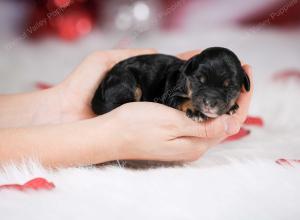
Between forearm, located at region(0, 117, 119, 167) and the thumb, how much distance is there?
0.31m

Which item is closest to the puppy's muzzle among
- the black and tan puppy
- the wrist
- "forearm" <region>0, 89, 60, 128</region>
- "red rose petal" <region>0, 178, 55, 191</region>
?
the black and tan puppy

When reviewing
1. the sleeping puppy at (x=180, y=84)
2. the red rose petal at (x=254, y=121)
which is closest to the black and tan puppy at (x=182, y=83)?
the sleeping puppy at (x=180, y=84)

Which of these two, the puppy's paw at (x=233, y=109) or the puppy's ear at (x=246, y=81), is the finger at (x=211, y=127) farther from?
the puppy's ear at (x=246, y=81)

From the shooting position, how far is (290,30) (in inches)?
177

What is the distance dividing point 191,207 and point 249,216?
0.64 ft

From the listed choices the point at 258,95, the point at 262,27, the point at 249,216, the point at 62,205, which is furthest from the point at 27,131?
the point at 262,27

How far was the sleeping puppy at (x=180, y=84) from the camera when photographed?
2.15 m

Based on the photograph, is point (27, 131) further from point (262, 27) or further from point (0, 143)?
point (262, 27)

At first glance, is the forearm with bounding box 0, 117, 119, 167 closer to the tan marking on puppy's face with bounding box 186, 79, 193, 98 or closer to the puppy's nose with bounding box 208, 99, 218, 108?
the tan marking on puppy's face with bounding box 186, 79, 193, 98

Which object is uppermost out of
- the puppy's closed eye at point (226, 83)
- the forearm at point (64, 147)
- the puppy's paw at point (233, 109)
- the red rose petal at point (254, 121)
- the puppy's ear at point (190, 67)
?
the puppy's ear at point (190, 67)

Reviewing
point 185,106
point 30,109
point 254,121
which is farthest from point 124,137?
point 254,121

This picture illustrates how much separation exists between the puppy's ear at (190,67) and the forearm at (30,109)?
868mm

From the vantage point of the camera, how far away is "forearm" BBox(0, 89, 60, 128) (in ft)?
9.37

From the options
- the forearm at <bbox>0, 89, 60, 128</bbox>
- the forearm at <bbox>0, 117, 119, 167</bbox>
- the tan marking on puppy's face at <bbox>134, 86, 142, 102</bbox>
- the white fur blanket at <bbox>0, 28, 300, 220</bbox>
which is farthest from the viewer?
the forearm at <bbox>0, 89, 60, 128</bbox>
